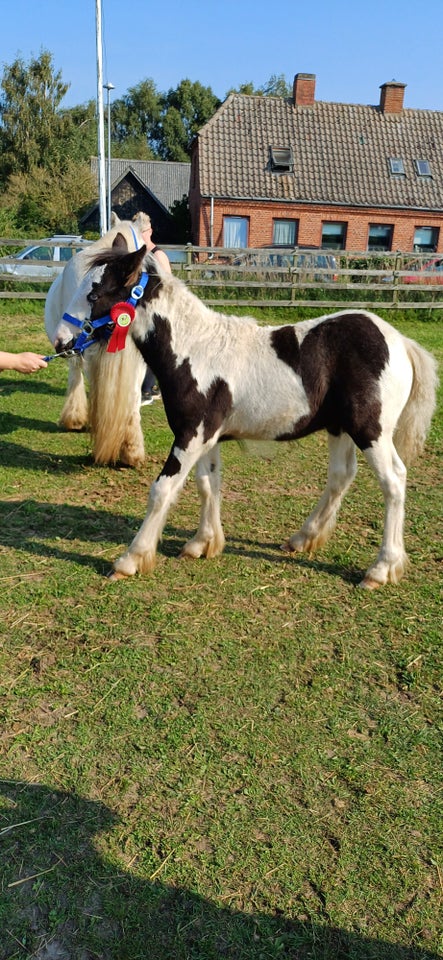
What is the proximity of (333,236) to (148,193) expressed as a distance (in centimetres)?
1602

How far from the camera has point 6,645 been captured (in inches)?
139

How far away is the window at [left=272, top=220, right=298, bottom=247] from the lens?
98.6ft

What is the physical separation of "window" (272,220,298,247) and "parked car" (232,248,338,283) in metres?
11.5

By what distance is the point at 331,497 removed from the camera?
4621 millimetres

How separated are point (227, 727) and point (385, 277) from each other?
16.1 metres

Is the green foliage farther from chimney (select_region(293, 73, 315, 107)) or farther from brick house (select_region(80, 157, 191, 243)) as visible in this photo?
chimney (select_region(293, 73, 315, 107))

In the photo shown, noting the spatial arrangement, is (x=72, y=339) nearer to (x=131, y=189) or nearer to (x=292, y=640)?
(x=292, y=640)

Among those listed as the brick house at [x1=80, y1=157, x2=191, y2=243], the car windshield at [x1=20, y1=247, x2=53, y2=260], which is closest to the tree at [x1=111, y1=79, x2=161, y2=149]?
the brick house at [x1=80, y1=157, x2=191, y2=243]

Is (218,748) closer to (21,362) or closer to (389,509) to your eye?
(389,509)

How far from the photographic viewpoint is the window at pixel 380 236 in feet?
100

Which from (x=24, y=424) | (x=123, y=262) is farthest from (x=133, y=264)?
(x=24, y=424)

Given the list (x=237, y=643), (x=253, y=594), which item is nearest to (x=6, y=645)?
(x=237, y=643)

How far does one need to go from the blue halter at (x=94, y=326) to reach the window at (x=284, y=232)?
27738mm

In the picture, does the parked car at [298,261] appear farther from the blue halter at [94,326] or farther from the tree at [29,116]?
the tree at [29,116]
